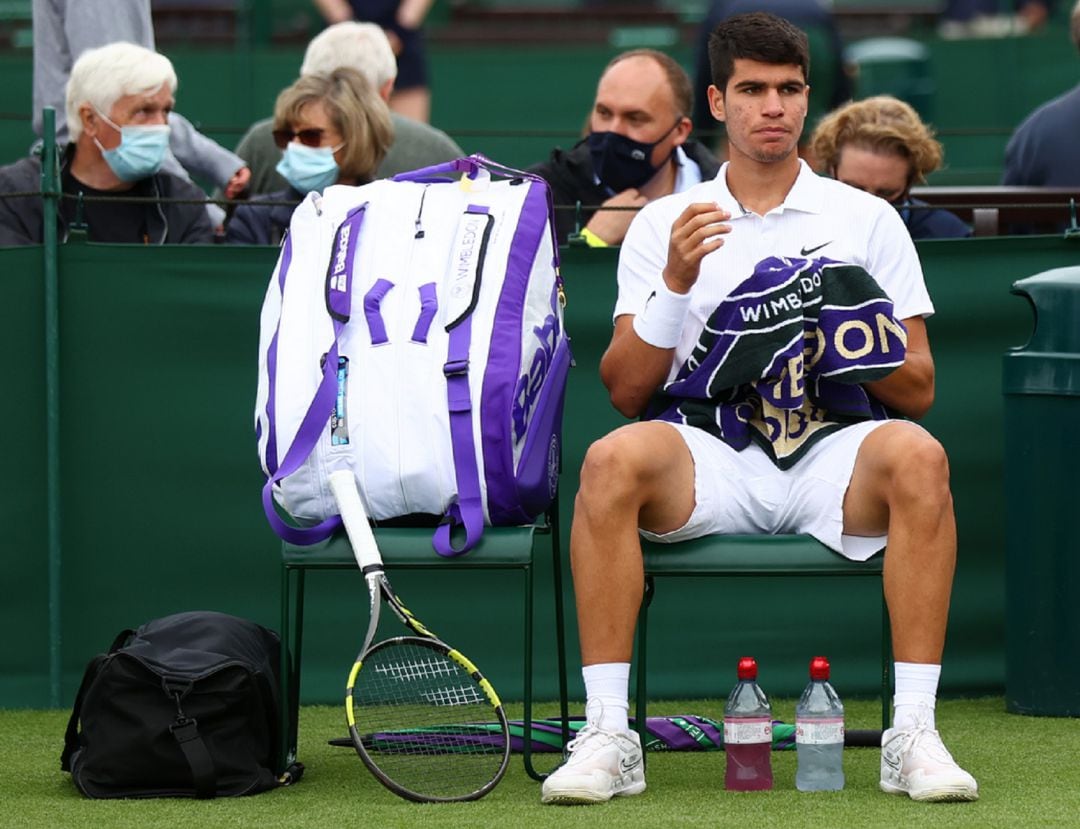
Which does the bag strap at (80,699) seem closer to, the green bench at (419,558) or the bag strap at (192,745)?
the bag strap at (192,745)

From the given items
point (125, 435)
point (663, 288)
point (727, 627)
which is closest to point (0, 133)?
point (125, 435)

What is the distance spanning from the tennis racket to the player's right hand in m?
0.82

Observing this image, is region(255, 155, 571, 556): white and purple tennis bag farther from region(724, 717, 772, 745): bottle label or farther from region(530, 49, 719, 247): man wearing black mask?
region(530, 49, 719, 247): man wearing black mask

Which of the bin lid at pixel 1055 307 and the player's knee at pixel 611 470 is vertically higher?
the bin lid at pixel 1055 307

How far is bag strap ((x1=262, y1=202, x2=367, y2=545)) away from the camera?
4770mm

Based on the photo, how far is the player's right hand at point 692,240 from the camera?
184 inches

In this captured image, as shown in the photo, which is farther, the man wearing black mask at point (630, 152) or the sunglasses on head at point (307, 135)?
the sunglasses on head at point (307, 135)

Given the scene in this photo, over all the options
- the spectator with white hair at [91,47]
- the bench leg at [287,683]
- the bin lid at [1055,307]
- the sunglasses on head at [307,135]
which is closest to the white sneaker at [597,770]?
the bench leg at [287,683]

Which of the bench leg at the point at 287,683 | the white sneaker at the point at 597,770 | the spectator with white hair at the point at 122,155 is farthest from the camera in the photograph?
the spectator with white hair at the point at 122,155

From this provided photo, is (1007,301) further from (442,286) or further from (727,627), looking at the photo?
(442,286)

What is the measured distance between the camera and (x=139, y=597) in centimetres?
598

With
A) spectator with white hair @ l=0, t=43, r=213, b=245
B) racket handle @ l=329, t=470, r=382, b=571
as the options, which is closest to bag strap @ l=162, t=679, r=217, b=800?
racket handle @ l=329, t=470, r=382, b=571

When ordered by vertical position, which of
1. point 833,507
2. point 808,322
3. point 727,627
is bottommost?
point 727,627

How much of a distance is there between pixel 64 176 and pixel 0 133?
402cm
